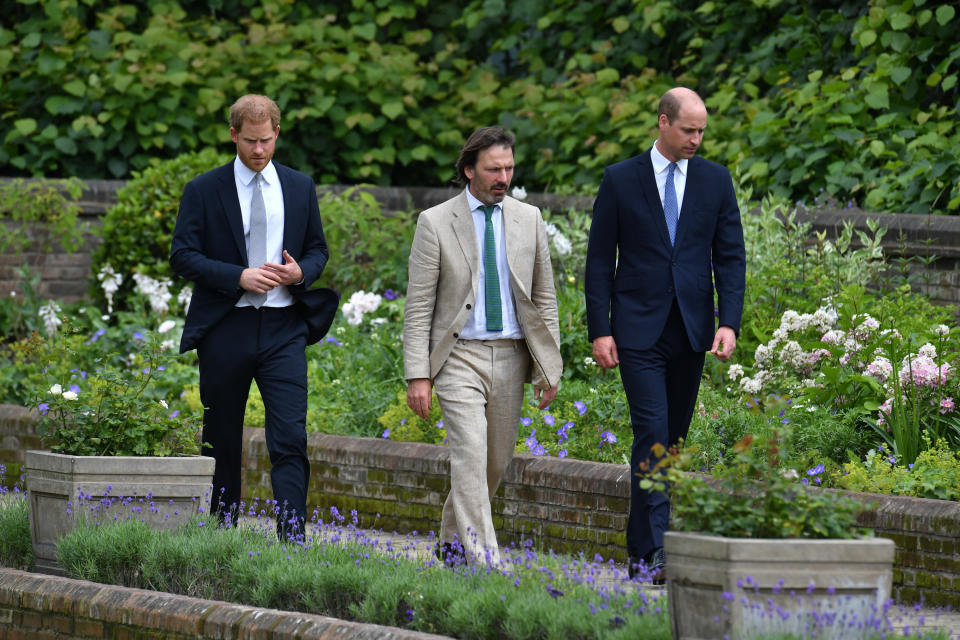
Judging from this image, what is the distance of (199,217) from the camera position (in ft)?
21.8

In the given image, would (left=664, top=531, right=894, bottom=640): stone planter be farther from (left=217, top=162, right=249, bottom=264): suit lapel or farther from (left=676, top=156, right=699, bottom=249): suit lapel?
(left=217, top=162, right=249, bottom=264): suit lapel

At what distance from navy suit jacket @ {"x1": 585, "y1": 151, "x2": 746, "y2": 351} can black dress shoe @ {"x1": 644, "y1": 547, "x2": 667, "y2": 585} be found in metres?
0.86

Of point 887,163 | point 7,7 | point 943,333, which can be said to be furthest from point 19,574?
point 7,7

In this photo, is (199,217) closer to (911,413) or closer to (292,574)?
(292,574)

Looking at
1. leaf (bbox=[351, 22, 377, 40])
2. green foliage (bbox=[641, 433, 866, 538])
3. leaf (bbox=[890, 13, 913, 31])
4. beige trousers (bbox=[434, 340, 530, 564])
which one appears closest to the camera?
green foliage (bbox=[641, 433, 866, 538])

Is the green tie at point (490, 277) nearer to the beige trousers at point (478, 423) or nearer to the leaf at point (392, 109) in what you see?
the beige trousers at point (478, 423)

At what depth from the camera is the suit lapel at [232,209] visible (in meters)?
6.59

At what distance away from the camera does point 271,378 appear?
656 centimetres

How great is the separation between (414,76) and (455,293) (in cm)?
861

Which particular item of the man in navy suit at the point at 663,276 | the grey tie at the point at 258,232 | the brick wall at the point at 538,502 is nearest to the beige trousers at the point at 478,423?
the man in navy suit at the point at 663,276

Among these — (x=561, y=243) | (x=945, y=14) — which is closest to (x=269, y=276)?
(x=561, y=243)

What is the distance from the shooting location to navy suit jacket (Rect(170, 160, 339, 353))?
21.5ft

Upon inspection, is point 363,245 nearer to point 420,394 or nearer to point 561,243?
point 561,243

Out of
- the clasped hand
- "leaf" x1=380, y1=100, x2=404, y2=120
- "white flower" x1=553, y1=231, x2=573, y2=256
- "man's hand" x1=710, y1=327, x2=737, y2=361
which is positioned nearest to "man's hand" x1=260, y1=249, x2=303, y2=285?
the clasped hand
